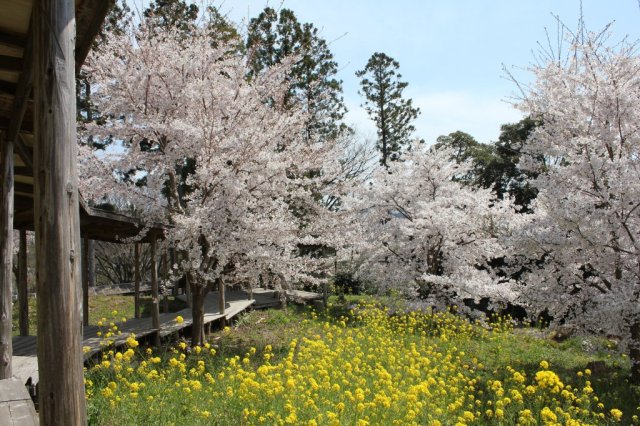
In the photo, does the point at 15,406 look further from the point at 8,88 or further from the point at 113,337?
the point at 113,337

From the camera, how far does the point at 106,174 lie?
384 inches

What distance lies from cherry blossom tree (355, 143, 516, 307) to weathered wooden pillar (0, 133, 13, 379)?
930 centimetres

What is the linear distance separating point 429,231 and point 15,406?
11243 mm

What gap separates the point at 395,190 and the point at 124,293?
1175 cm

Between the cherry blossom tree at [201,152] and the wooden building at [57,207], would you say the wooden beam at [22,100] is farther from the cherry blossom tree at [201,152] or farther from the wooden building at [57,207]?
the cherry blossom tree at [201,152]

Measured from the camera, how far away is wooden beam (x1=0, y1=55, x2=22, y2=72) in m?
4.36

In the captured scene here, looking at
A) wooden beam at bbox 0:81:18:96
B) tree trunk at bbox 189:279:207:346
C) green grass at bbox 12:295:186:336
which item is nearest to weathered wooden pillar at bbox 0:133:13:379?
wooden beam at bbox 0:81:18:96

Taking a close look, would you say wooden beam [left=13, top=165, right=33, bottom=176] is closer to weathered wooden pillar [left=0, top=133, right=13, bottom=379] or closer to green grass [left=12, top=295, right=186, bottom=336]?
weathered wooden pillar [left=0, top=133, right=13, bottom=379]

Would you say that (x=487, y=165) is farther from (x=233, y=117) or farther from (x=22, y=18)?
(x=22, y=18)

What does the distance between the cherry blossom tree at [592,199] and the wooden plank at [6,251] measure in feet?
23.4

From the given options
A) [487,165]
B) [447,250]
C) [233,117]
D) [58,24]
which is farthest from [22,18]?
[487,165]

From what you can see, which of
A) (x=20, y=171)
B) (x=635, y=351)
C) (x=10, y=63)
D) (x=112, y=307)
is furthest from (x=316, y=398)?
(x=112, y=307)

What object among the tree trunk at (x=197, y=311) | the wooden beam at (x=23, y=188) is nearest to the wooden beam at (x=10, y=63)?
the wooden beam at (x=23, y=188)

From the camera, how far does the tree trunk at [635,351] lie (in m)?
7.68
